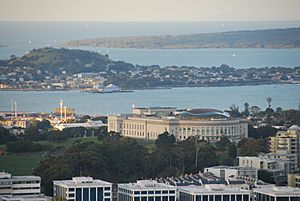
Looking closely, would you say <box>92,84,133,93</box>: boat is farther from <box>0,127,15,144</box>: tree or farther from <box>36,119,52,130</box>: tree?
<box>0,127,15,144</box>: tree

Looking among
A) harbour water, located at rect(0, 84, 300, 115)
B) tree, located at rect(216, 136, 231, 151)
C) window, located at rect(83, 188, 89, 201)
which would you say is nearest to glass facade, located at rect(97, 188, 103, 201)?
window, located at rect(83, 188, 89, 201)

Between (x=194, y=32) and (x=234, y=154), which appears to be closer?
(x=234, y=154)

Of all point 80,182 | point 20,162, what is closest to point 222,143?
point 20,162

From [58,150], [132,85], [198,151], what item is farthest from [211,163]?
[132,85]

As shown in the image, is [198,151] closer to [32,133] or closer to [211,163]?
[211,163]

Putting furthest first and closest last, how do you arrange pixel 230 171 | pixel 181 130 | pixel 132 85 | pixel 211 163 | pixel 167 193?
1. pixel 132 85
2. pixel 181 130
3. pixel 211 163
4. pixel 230 171
5. pixel 167 193

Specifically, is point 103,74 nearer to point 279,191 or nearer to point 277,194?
point 279,191

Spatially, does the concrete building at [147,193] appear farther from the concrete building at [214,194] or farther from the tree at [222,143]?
the tree at [222,143]
